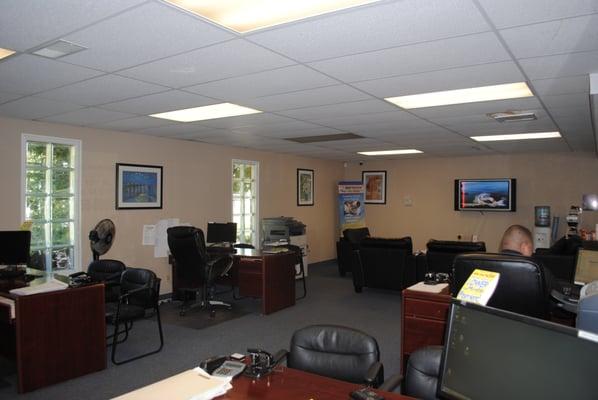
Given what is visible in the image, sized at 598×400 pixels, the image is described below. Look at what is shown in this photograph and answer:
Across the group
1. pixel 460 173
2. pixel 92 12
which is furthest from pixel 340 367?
pixel 460 173

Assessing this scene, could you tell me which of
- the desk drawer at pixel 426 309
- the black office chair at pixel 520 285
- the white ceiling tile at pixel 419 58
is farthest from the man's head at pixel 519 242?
the white ceiling tile at pixel 419 58

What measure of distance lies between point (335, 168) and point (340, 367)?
8329 mm

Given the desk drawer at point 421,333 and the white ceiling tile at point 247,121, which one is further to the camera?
the white ceiling tile at point 247,121

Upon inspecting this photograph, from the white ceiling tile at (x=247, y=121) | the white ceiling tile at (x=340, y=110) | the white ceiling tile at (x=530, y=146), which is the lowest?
the white ceiling tile at (x=340, y=110)

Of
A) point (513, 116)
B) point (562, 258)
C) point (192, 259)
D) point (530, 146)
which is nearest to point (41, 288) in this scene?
point (192, 259)

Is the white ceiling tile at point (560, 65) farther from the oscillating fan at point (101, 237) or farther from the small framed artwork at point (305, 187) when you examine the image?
the small framed artwork at point (305, 187)

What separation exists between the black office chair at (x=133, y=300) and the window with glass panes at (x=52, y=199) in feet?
4.55

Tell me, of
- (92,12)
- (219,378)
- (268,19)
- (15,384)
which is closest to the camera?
(219,378)

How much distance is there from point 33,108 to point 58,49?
2112 mm

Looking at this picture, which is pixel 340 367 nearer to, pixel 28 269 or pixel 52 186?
pixel 28 269

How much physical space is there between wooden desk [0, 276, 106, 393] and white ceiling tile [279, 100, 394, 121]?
2.62 meters

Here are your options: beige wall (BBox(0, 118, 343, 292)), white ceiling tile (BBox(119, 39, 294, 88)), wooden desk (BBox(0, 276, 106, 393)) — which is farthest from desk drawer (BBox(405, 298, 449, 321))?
beige wall (BBox(0, 118, 343, 292))

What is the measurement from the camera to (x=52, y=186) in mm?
5324

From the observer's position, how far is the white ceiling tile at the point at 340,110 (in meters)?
4.23
